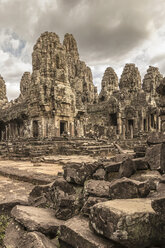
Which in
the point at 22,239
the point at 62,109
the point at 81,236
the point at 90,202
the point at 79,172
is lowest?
the point at 22,239

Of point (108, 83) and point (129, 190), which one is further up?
point (108, 83)

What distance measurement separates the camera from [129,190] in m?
2.58

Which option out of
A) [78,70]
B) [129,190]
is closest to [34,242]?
[129,190]

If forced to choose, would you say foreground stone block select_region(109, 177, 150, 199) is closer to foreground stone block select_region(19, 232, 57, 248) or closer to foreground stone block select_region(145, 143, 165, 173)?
foreground stone block select_region(19, 232, 57, 248)

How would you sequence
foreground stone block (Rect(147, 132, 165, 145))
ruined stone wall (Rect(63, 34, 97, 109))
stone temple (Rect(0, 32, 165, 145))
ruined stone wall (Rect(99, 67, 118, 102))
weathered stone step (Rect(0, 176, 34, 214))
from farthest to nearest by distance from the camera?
ruined stone wall (Rect(63, 34, 97, 109))
ruined stone wall (Rect(99, 67, 118, 102))
stone temple (Rect(0, 32, 165, 145))
foreground stone block (Rect(147, 132, 165, 145))
weathered stone step (Rect(0, 176, 34, 214))

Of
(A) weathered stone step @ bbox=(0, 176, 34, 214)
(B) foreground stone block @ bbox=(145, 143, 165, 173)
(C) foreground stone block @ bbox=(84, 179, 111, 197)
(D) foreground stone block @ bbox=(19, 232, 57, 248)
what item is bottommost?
(A) weathered stone step @ bbox=(0, 176, 34, 214)

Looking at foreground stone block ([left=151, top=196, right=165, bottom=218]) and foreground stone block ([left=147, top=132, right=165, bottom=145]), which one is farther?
foreground stone block ([left=147, top=132, right=165, bottom=145])

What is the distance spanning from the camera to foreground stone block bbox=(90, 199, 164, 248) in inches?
75.2

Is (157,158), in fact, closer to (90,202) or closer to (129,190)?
(129,190)

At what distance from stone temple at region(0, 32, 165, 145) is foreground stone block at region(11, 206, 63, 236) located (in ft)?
19.7

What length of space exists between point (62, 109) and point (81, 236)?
760 inches

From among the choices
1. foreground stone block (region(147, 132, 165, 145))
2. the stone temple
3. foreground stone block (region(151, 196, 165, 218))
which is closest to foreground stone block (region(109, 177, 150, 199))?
foreground stone block (region(151, 196, 165, 218))

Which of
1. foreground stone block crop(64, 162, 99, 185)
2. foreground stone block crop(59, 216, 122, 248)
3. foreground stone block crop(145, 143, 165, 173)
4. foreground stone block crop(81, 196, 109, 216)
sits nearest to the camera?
foreground stone block crop(59, 216, 122, 248)

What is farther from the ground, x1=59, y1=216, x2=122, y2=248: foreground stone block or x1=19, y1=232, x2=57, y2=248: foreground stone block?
x1=59, y1=216, x2=122, y2=248: foreground stone block
